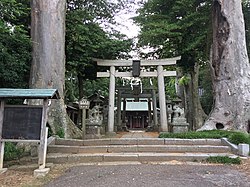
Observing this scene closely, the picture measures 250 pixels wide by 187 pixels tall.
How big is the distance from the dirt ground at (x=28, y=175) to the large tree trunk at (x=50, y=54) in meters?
2.58

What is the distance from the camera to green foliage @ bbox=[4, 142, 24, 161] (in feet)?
21.5

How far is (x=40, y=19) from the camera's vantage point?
8500 mm

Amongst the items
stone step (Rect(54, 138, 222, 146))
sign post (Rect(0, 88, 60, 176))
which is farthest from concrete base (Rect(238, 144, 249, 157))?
sign post (Rect(0, 88, 60, 176))

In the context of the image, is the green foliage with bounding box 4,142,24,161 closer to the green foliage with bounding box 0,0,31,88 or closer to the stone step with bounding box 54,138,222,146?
the stone step with bounding box 54,138,222,146

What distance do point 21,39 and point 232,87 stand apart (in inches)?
315

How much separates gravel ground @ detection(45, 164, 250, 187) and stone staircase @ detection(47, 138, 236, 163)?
57 cm

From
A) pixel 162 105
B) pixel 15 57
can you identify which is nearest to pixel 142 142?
pixel 162 105

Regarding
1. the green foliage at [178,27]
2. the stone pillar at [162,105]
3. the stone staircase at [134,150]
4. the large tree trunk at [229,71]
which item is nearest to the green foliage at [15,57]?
the stone staircase at [134,150]

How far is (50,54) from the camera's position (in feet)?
27.5

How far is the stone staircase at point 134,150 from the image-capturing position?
6227mm

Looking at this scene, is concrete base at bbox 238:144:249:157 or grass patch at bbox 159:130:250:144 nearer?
concrete base at bbox 238:144:249:157

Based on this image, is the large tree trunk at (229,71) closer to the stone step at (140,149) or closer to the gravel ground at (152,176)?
the stone step at (140,149)

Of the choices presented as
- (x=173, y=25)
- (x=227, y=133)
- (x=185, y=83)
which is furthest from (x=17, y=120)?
(x=185, y=83)

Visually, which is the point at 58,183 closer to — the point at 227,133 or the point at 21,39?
the point at 227,133
